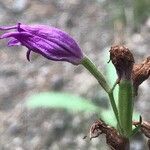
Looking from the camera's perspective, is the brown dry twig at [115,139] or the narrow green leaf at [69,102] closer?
the brown dry twig at [115,139]

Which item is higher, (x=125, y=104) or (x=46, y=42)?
(x=46, y=42)

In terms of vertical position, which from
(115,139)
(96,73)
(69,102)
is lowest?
(115,139)

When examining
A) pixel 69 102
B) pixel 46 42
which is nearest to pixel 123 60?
pixel 46 42

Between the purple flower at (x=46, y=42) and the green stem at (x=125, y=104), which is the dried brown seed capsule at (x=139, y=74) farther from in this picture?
the purple flower at (x=46, y=42)

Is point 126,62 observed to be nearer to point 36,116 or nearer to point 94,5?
point 36,116

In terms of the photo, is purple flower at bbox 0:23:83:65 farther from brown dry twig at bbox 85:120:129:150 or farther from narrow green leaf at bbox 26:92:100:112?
narrow green leaf at bbox 26:92:100:112

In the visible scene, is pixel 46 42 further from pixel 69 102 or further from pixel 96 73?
pixel 69 102

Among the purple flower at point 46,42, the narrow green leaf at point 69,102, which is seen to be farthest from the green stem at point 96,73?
the narrow green leaf at point 69,102
